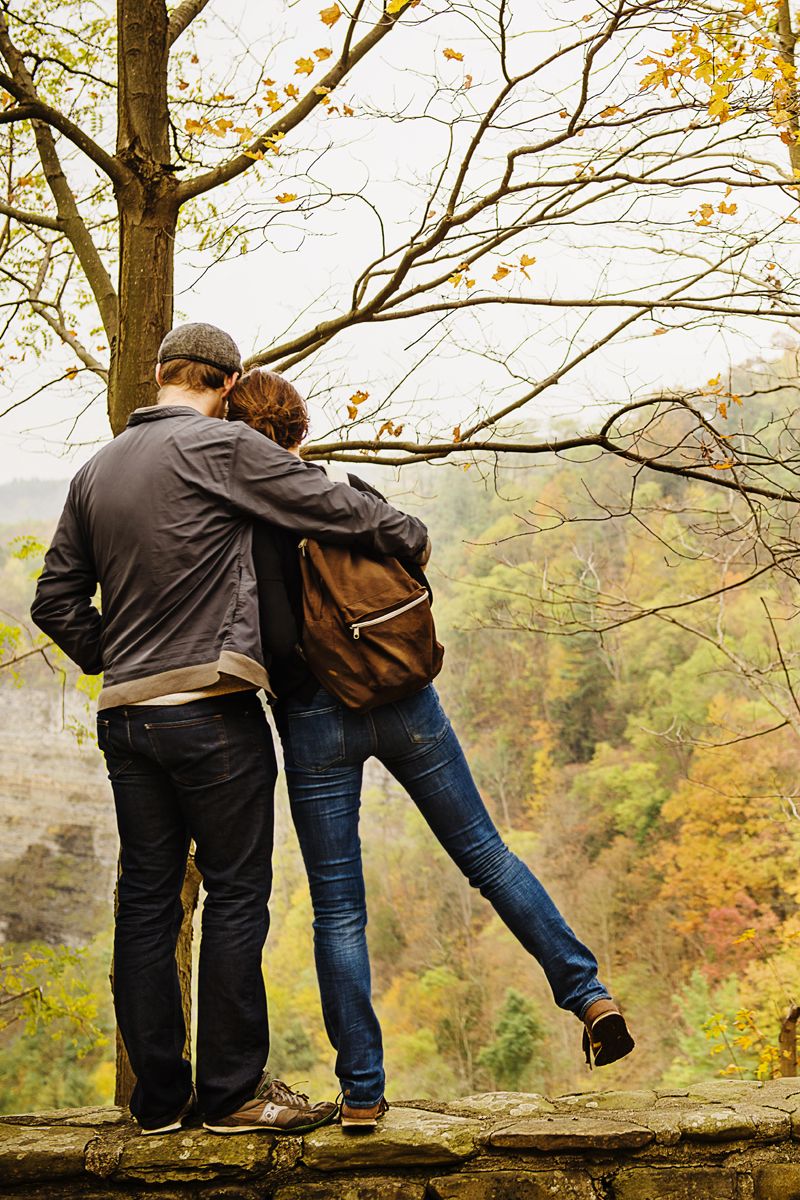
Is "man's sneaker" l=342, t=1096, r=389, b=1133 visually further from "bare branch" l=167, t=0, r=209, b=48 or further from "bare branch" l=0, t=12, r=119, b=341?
"bare branch" l=167, t=0, r=209, b=48

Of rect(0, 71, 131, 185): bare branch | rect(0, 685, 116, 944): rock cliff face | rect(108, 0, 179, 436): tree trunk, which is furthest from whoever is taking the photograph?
rect(0, 685, 116, 944): rock cliff face

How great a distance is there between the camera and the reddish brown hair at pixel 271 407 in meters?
2.17

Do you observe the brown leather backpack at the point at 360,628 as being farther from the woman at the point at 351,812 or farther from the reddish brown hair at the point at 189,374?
the reddish brown hair at the point at 189,374

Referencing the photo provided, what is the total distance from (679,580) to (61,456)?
32.0 m

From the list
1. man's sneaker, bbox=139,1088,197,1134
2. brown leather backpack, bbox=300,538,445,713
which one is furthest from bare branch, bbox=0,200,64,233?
man's sneaker, bbox=139,1088,197,1134

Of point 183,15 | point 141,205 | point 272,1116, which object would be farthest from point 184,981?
point 183,15

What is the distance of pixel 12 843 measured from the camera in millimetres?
47594

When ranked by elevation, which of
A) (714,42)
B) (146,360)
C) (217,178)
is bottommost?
(146,360)

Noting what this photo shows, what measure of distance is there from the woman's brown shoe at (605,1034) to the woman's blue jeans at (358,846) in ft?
0.10

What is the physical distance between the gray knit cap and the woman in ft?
0.29

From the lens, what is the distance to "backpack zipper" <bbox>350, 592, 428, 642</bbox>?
6.67 ft

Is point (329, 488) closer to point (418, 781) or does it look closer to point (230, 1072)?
point (418, 781)

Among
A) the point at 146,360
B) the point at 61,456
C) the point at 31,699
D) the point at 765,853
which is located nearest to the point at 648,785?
the point at 765,853

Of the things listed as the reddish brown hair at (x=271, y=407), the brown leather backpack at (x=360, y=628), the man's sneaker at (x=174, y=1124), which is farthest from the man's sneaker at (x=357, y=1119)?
the reddish brown hair at (x=271, y=407)
